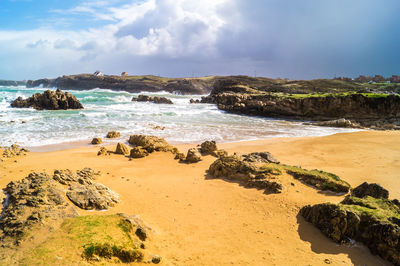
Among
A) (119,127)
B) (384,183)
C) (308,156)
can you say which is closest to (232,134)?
(308,156)

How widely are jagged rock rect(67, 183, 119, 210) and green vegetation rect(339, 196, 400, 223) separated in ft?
16.9

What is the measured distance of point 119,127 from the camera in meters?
18.6

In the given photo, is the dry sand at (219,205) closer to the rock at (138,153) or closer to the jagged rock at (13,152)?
the rock at (138,153)

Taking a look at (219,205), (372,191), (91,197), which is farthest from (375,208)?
(91,197)

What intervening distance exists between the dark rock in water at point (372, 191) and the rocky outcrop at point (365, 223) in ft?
2.01

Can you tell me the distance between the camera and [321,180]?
693 centimetres

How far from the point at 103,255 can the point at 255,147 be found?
10.6 m

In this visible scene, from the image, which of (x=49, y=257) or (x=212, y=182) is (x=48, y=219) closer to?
(x=49, y=257)

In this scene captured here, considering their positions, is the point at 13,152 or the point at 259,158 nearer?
the point at 259,158

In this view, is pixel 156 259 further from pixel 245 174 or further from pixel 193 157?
pixel 193 157

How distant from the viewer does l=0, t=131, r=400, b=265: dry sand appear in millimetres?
4160

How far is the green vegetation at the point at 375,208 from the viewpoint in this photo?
4387 millimetres

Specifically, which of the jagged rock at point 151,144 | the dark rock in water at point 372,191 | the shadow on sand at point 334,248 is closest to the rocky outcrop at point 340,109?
the jagged rock at point 151,144

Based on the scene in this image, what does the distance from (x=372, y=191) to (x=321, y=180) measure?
131 cm
